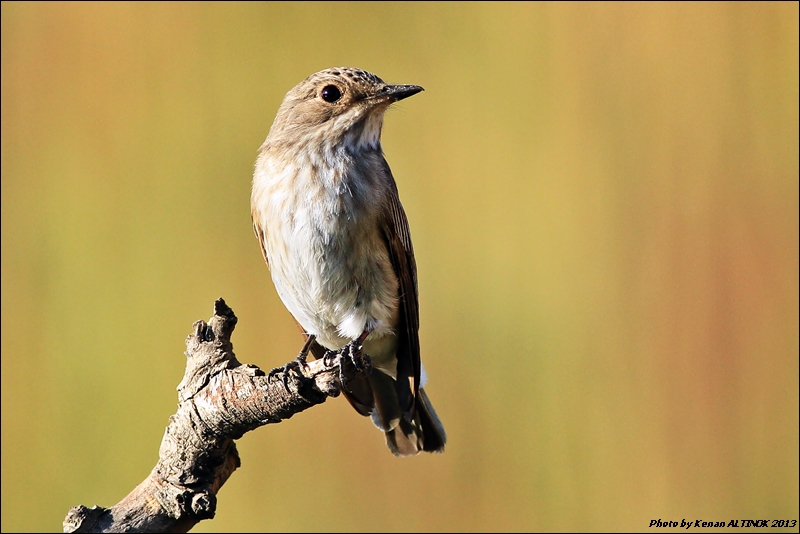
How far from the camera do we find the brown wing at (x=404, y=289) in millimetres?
3432

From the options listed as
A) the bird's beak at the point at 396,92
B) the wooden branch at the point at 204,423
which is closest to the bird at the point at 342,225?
the bird's beak at the point at 396,92

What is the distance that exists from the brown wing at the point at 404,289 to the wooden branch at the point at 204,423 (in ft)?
2.91

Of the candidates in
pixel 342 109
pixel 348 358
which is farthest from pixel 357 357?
pixel 342 109

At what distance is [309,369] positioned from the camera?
2697 mm

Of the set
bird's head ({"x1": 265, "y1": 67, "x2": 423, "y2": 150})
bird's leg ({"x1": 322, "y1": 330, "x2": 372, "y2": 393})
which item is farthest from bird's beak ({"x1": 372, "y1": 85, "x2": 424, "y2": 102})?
bird's leg ({"x1": 322, "y1": 330, "x2": 372, "y2": 393})

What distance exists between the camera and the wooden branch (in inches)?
99.6

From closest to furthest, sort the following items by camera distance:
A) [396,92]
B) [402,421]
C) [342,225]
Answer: [342,225] → [396,92] → [402,421]

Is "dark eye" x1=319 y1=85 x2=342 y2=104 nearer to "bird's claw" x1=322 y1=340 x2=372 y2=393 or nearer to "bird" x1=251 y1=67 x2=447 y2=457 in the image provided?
A: "bird" x1=251 y1=67 x2=447 y2=457

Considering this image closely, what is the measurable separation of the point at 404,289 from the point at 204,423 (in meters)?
1.19

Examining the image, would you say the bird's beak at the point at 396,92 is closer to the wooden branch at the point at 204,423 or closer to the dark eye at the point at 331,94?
the dark eye at the point at 331,94

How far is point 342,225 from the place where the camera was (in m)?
3.24

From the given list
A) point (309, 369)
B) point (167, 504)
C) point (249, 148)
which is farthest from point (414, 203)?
point (167, 504)

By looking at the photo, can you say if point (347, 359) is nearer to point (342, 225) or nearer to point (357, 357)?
point (357, 357)

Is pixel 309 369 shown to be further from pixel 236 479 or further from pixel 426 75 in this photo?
pixel 426 75
